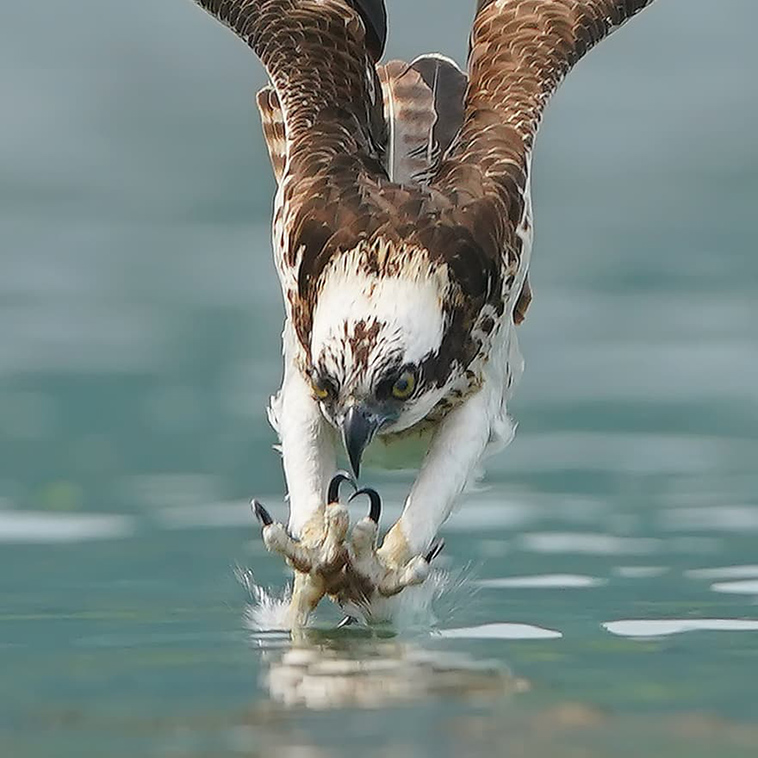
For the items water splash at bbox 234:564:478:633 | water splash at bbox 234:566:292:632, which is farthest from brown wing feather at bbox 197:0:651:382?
water splash at bbox 234:566:292:632

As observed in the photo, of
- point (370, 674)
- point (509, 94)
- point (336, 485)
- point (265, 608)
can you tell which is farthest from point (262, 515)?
point (509, 94)

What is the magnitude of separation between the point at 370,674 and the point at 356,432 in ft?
3.05

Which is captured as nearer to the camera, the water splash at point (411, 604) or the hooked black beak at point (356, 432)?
the hooked black beak at point (356, 432)

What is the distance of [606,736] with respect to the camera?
525cm

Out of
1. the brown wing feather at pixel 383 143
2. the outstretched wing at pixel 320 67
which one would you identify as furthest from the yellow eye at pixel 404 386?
the outstretched wing at pixel 320 67

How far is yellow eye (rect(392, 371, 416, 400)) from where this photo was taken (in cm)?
688

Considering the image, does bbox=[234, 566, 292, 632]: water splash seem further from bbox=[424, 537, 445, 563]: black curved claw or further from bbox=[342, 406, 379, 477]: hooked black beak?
bbox=[342, 406, 379, 477]: hooked black beak

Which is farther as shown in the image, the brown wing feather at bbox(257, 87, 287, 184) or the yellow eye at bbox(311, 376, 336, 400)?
the brown wing feather at bbox(257, 87, 287, 184)

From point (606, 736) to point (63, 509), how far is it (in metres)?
4.24

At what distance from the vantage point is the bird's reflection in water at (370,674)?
19.0ft

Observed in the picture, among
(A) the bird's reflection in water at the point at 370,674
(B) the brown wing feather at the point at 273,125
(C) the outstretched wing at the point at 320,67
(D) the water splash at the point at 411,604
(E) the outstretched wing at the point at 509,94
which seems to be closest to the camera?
(A) the bird's reflection in water at the point at 370,674

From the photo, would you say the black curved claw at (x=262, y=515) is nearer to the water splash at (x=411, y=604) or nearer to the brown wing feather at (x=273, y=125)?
the water splash at (x=411, y=604)

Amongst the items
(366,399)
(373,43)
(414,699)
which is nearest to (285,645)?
(366,399)

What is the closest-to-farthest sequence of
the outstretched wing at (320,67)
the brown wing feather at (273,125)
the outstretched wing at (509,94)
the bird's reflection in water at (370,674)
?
the bird's reflection in water at (370,674), the outstretched wing at (509,94), the outstretched wing at (320,67), the brown wing feather at (273,125)
